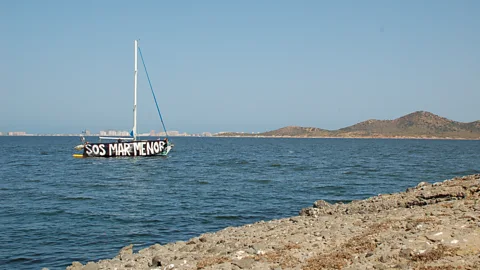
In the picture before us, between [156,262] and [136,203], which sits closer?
[156,262]

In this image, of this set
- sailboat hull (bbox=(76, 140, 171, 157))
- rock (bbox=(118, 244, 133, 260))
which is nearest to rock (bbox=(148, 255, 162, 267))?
rock (bbox=(118, 244, 133, 260))

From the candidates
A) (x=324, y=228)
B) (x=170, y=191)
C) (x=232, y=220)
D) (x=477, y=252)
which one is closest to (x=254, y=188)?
(x=170, y=191)

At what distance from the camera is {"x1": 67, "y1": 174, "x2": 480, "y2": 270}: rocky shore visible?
9031 millimetres

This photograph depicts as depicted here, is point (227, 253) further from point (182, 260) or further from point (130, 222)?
point (130, 222)

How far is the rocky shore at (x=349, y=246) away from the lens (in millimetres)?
9031

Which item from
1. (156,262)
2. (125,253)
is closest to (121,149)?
(125,253)

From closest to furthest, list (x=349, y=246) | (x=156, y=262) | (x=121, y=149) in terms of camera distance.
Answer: (x=349, y=246) → (x=156, y=262) → (x=121, y=149)

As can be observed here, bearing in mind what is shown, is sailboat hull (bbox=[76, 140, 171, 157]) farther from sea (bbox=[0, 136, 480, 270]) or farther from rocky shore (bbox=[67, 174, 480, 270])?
rocky shore (bbox=[67, 174, 480, 270])

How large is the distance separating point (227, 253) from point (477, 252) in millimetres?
5270

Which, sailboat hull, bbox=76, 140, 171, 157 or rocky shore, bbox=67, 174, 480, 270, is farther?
sailboat hull, bbox=76, 140, 171, 157

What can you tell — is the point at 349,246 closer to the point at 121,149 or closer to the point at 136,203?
the point at 136,203

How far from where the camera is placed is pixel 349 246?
10.3 m

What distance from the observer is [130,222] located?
65.7 ft

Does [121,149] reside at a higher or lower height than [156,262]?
higher
